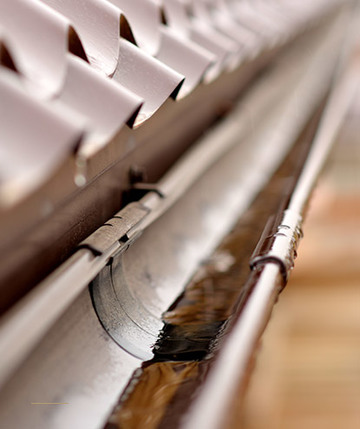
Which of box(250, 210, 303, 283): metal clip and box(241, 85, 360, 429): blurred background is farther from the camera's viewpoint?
box(241, 85, 360, 429): blurred background

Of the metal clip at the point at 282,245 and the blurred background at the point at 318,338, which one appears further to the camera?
the blurred background at the point at 318,338

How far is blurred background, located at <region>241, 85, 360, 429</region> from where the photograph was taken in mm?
1111

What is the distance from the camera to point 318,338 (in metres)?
1.42

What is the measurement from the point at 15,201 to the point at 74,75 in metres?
0.22

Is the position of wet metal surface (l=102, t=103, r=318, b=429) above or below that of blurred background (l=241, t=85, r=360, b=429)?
below

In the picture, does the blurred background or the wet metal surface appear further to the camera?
the blurred background

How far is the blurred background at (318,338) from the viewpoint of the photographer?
1.11 metres

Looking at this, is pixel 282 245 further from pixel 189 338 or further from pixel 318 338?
pixel 318 338

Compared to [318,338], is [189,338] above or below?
below

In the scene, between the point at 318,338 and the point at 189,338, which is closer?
the point at 189,338

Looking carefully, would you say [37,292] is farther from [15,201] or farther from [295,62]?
[295,62]

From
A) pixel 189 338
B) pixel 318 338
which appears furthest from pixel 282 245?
pixel 318 338

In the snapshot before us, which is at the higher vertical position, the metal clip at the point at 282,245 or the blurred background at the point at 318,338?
the blurred background at the point at 318,338

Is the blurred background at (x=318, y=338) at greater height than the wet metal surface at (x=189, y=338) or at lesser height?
greater
